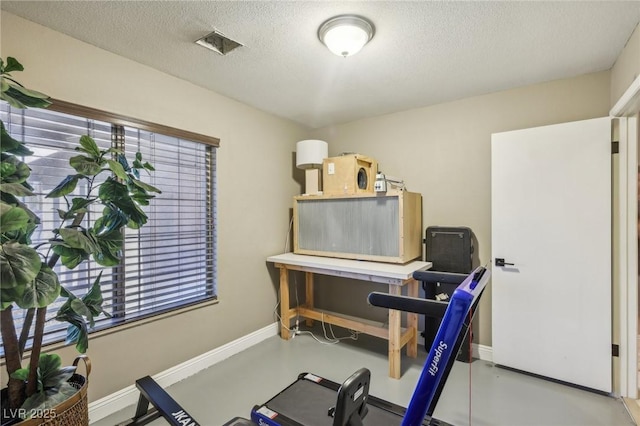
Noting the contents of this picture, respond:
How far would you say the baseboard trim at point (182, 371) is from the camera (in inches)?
80.8

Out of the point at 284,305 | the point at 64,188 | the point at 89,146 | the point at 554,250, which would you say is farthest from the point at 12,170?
the point at 554,250

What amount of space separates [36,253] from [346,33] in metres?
1.85

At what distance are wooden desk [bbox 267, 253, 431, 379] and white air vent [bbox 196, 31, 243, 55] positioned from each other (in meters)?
1.93

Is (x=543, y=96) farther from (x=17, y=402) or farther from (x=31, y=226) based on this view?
(x=17, y=402)

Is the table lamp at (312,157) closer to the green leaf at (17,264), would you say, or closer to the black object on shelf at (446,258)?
the black object on shelf at (446,258)

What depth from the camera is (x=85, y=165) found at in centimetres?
148

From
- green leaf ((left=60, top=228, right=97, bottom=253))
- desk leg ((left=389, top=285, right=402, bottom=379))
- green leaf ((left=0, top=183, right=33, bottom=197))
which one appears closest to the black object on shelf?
desk leg ((left=389, top=285, right=402, bottom=379))

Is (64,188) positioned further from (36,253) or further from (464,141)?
(464,141)

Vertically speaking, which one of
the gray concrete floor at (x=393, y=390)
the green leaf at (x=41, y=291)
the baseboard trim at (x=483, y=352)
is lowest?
the gray concrete floor at (x=393, y=390)

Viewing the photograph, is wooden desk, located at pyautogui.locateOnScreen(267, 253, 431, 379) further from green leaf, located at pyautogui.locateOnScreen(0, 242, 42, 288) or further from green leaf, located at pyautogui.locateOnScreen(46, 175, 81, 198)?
green leaf, located at pyautogui.locateOnScreen(0, 242, 42, 288)

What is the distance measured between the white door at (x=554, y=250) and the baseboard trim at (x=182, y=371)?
2.29 meters

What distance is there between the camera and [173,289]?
2.57 metres

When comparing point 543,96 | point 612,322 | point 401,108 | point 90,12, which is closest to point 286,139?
point 401,108

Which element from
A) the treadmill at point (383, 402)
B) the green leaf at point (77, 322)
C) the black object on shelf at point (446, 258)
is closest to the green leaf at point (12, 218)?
the green leaf at point (77, 322)
